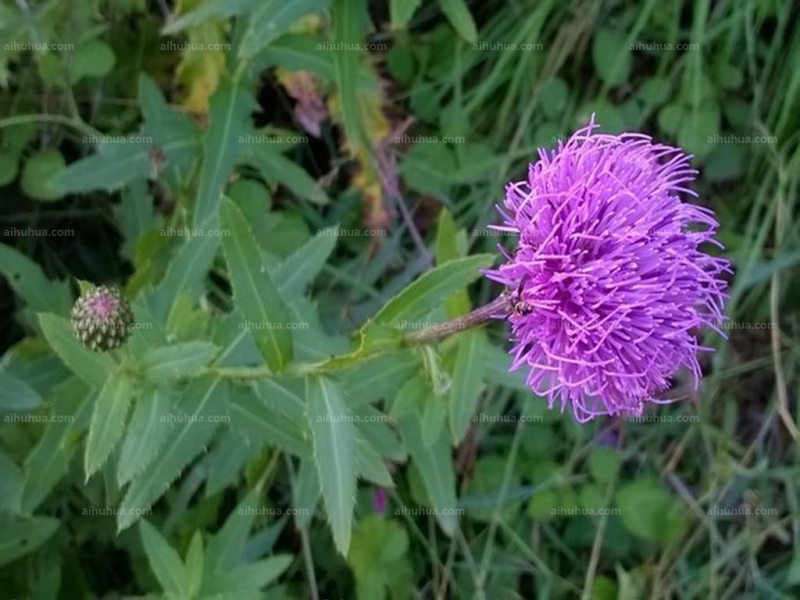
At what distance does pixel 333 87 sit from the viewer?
2789 mm

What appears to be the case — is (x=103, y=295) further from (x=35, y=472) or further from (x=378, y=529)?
(x=378, y=529)

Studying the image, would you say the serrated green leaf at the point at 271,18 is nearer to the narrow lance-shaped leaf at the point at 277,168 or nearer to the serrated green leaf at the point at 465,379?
the narrow lance-shaped leaf at the point at 277,168

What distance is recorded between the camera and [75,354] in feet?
5.90

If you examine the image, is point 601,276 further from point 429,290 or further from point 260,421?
point 260,421

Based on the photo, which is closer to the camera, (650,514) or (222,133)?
(222,133)

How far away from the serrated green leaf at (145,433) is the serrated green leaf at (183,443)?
0.10 ft

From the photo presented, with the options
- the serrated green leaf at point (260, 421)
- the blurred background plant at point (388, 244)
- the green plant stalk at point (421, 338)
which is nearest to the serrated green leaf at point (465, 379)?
the green plant stalk at point (421, 338)

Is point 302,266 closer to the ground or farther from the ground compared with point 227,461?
farther from the ground

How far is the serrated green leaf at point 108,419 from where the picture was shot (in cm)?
170

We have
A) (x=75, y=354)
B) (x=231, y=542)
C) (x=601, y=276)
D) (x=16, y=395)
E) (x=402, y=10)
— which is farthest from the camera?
(x=231, y=542)

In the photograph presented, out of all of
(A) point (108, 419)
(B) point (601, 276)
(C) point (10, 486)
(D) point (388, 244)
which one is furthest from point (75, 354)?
(D) point (388, 244)

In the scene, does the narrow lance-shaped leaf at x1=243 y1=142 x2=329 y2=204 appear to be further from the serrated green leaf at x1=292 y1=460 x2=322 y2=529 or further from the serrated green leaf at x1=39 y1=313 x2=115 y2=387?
the serrated green leaf at x1=39 y1=313 x2=115 y2=387

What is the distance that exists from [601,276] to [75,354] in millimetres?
892

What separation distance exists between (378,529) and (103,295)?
1218mm
